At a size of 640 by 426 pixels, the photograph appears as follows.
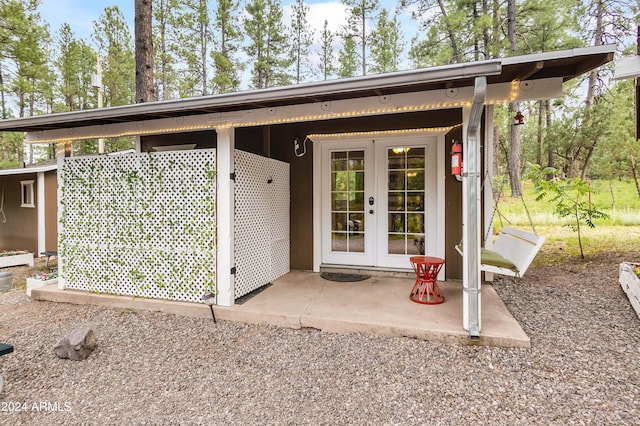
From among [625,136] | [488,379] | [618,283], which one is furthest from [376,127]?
[625,136]

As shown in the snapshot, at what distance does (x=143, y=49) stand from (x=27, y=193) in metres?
4.99

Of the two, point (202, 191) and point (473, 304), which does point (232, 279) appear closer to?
point (202, 191)

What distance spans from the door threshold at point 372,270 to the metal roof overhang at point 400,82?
8.71ft

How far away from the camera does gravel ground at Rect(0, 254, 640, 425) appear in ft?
6.57

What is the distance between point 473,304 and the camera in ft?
8.89

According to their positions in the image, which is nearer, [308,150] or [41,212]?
[308,150]

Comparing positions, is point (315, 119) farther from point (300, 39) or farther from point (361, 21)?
point (300, 39)

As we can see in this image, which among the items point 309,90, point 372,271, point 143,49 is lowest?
point 372,271

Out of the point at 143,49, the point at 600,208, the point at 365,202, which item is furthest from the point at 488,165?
the point at 143,49

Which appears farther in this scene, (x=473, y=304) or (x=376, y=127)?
(x=376, y=127)

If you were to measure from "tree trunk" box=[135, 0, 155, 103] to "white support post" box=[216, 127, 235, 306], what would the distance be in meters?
3.63

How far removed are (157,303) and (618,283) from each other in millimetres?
5851

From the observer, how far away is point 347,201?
4973 mm

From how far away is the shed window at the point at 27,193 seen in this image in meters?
7.70
